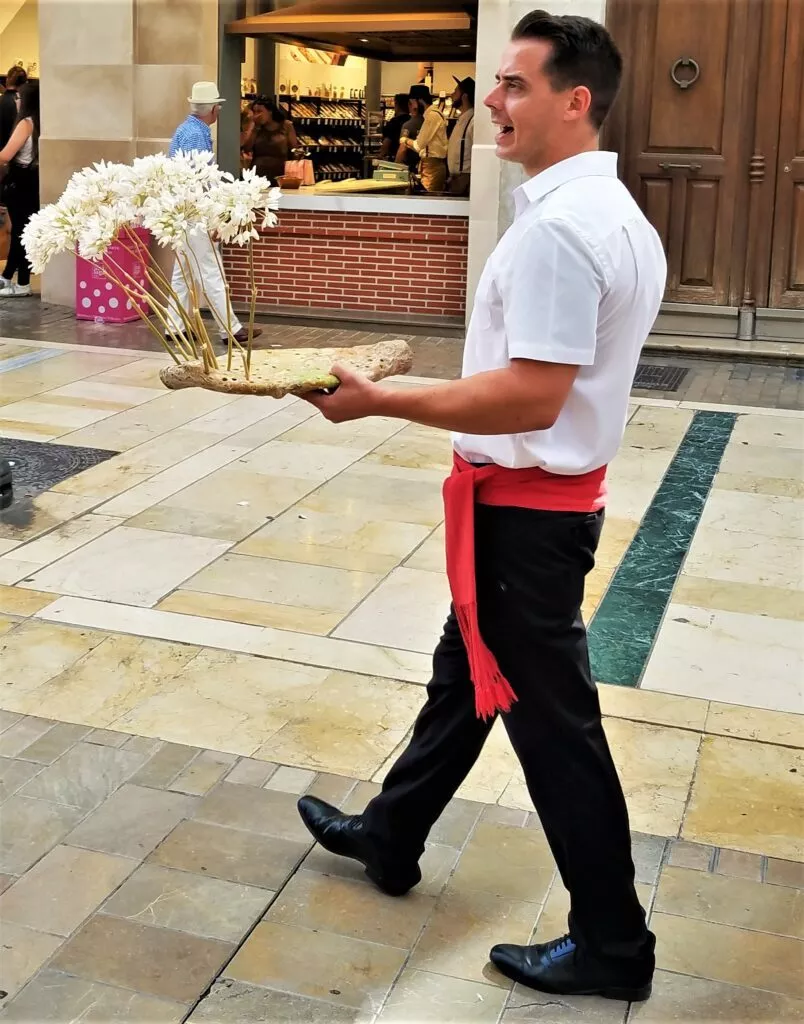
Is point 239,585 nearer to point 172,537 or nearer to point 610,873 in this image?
point 172,537

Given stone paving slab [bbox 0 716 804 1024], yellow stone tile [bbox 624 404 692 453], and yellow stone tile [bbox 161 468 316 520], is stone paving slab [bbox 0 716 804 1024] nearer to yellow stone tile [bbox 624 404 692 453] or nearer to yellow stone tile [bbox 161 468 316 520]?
yellow stone tile [bbox 161 468 316 520]

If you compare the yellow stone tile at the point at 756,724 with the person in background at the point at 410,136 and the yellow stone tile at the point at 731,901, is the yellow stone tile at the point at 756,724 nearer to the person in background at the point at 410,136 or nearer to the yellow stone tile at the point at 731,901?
the yellow stone tile at the point at 731,901

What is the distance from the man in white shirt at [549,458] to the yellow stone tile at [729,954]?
18cm

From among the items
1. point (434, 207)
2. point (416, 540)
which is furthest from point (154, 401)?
point (434, 207)

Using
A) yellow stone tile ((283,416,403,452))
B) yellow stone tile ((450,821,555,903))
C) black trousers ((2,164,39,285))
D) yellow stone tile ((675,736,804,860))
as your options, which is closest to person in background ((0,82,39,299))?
black trousers ((2,164,39,285))

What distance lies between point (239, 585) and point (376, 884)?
2196 mm

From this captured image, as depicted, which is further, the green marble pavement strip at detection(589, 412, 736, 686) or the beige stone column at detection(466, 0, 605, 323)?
the beige stone column at detection(466, 0, 605, 323)

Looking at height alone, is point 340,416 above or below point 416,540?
above

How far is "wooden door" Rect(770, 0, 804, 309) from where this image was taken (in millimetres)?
10242

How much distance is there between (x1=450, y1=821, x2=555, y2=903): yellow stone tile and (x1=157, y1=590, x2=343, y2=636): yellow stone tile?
58.2 inches

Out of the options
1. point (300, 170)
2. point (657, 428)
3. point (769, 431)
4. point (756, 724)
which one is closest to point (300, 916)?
point (756, 724)

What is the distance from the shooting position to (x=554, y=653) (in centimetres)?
260

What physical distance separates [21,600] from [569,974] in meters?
2.90

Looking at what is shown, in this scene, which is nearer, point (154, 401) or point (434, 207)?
point (154, 401)
